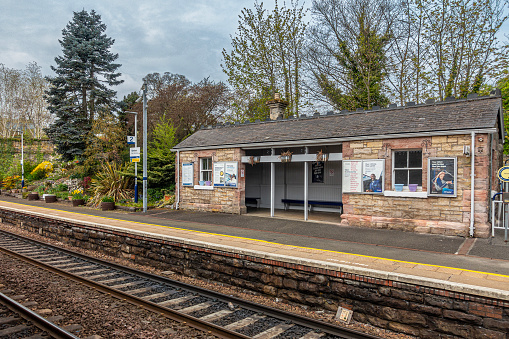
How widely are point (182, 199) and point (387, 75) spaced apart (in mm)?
14901

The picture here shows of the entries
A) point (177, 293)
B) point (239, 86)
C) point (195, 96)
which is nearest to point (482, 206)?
point (177, 293)

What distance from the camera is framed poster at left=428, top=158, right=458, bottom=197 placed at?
992 cm

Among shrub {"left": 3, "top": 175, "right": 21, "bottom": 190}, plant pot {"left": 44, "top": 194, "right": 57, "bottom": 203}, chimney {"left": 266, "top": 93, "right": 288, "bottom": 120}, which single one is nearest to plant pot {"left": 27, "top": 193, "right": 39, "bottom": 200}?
plant pot {"left": 44, "top": 194, "right": 57, "bottom": 203}

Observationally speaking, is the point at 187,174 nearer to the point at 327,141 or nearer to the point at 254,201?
the point at 254,201

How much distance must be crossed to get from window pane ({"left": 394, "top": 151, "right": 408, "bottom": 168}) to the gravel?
6452mm

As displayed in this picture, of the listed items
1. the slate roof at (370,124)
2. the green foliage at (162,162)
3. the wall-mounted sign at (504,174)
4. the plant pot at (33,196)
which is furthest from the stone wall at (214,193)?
the plant pot at (33,196)

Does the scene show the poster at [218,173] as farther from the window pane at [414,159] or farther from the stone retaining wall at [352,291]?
the window pane at [414,159]

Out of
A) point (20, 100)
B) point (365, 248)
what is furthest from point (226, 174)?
point (20, 100)

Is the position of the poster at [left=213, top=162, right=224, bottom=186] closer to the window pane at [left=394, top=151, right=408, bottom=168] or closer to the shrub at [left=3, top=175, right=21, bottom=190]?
the window pane at [left=394, top=151, right=408, bottom=168]

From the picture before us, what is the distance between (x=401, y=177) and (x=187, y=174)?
9.77 meters

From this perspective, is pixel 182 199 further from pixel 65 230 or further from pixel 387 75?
pixel 387 75

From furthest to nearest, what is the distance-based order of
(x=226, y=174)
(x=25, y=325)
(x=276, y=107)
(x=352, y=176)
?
(x=276, y=107) < (x=226, y=174) < (x=352, y=176) < (x=25, y=325)

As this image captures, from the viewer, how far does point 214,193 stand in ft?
51.5

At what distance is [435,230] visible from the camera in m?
10.2
